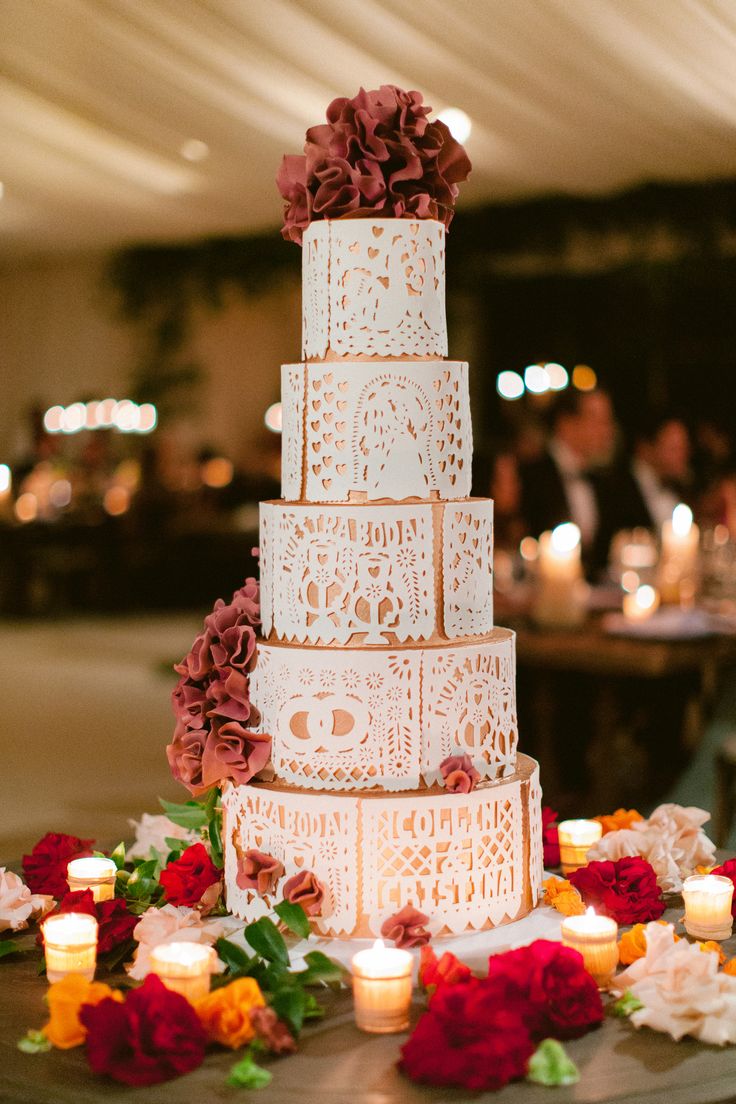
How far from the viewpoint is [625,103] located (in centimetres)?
785

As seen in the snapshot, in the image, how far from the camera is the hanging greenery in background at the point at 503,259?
36.6 ft

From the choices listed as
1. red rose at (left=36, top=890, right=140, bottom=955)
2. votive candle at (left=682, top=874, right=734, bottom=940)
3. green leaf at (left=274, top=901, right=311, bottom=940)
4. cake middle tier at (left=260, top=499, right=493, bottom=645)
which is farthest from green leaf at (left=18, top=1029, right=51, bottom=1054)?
votive candle at (left=682, top=874, right=734, bottom=940)

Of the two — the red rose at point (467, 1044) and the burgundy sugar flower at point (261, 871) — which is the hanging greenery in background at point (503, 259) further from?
the red rose at point (467, 1044)

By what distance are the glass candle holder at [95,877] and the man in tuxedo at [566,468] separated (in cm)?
405

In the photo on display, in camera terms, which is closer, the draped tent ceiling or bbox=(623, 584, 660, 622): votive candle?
bbox=(623, 584, 660, 622): votive candle

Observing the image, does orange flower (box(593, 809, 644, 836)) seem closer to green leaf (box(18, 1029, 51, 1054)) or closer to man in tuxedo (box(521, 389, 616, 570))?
green leaf (box(18, 1029, 51, 1054))

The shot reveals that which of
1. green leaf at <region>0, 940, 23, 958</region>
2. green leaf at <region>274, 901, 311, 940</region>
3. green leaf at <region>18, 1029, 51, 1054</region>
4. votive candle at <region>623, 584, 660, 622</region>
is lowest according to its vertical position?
green leaf at <region>18, 1029, 51, 1054</region>

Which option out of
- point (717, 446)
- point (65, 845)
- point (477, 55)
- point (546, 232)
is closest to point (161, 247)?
point (546, 232)

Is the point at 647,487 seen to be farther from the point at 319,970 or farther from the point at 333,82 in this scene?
the point at 319,970

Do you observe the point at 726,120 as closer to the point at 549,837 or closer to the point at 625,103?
the point at 625,103

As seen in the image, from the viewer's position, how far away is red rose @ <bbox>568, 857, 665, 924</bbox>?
2551 millimetres

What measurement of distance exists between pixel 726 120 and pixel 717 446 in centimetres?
218

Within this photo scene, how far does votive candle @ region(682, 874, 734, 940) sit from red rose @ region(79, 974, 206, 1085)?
0.94 m

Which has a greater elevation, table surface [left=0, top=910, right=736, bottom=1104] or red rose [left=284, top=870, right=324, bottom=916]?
red rose [left=284, top=870, right=324, bottom=916]
